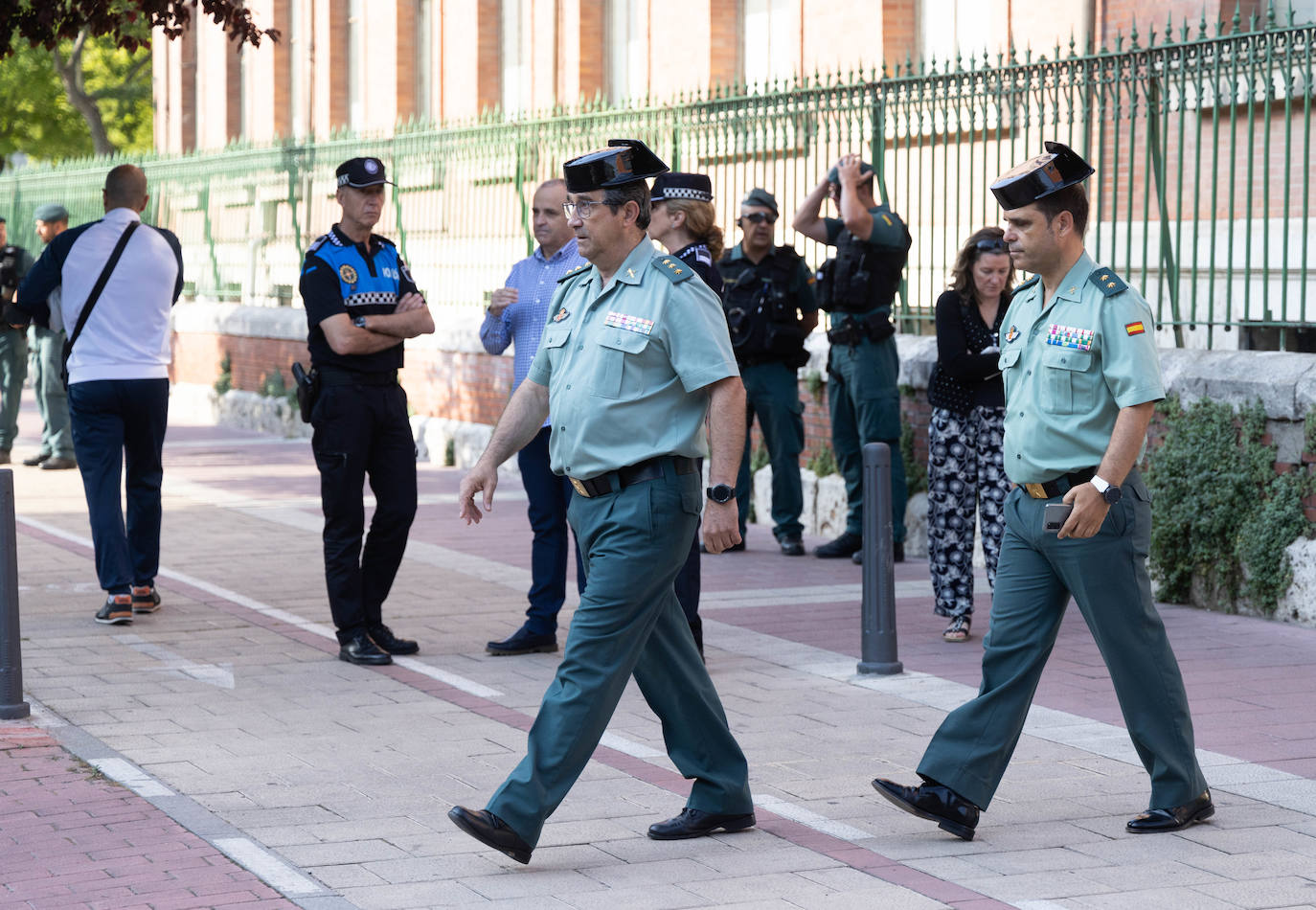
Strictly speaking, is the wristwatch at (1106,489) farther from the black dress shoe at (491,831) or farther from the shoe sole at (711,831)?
the black dress shoe at (491,831)

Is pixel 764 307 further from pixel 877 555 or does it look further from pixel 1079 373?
pixel 1079 373

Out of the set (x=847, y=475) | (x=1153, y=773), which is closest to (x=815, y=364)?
(x=847, y=475)

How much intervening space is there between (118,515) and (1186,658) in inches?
190

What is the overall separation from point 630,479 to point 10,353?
13050 millimetres

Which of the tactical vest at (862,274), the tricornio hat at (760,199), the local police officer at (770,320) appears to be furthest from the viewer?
the local police officer at (770,320)

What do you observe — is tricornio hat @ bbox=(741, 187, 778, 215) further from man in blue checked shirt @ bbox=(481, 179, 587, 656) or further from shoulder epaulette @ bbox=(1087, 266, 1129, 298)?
shoulder epaulette @ bbox=(1087, 266, 1129, 298)

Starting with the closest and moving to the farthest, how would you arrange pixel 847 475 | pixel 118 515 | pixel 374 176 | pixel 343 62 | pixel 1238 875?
pixel 1238 875
pixel 374 176
pixel 118 515
pixel 847 475
pixel 343 62

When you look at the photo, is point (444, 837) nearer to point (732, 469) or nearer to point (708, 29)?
point (732, 469)

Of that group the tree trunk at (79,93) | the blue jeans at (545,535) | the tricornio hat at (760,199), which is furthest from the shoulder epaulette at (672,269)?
the tree trunk at (79,93)

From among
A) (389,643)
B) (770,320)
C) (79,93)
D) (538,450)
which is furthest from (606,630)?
(79,93)

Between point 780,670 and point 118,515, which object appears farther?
point 118,515

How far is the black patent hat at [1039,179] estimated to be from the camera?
5.38 m

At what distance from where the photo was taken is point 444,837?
219 inches

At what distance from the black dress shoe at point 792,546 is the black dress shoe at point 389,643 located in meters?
3.54
